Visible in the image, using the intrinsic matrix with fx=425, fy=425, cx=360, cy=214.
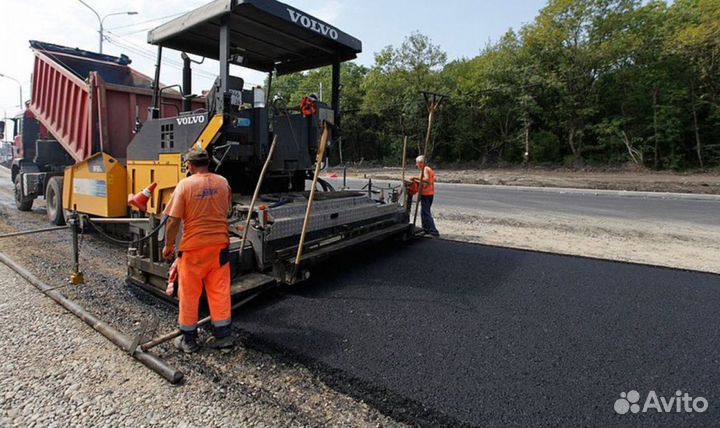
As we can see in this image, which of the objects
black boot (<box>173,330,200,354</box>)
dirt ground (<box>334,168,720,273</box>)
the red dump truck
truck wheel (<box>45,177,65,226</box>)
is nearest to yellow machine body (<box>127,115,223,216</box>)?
the red dump truck

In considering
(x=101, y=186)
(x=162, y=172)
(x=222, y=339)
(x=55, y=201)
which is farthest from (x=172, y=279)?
(x=55, y=201)

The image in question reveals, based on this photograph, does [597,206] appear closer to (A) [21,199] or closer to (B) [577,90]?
(A) [21,199]

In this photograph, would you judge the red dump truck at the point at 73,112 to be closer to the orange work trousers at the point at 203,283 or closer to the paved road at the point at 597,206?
the orange work trousers at the point at 203,283

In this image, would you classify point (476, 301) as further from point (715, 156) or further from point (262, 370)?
point (715, 156)

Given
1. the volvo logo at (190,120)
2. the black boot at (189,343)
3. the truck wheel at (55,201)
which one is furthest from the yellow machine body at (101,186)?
the black boot at (189,343)

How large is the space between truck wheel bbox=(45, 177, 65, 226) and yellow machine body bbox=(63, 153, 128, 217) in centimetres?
116

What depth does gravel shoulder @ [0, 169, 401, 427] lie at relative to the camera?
219cm

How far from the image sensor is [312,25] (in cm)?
433

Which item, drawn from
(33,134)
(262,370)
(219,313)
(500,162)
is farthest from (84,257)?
(500,162)

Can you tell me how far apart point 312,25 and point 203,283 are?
283 centimetres

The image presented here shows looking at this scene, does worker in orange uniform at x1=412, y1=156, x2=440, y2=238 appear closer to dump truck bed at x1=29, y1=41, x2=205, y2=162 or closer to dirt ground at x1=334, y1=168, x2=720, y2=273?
dirt ground at x1=334, y1=168, x2=720, y2=273

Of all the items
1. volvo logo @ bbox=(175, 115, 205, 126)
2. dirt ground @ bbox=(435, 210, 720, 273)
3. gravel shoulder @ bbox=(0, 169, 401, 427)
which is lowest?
gravel shoulder @ bbox=(0, 169, 401, 427)

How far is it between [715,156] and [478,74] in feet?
47.9

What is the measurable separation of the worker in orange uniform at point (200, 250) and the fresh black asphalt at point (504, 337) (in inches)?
16.5
